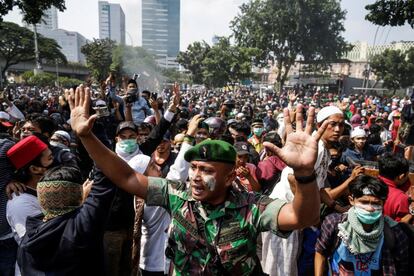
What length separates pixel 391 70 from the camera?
42.4 m

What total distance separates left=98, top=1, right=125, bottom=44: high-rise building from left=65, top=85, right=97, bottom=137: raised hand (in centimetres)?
17930

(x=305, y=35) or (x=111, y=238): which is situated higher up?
(x=305, y=35)

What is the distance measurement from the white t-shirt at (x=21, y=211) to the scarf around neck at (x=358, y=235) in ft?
6.91

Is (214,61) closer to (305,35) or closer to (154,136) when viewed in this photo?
(305,35)

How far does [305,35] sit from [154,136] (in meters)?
42.3

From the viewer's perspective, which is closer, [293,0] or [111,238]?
[111,238]

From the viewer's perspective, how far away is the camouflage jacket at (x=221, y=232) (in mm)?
1758

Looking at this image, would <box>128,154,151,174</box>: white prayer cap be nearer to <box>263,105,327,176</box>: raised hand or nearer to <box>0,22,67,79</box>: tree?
<box>263,105,327,176</box>: raised hand

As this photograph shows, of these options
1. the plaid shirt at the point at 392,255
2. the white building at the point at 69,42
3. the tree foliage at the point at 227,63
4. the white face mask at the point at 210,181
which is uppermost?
the white building at the point at 69,42

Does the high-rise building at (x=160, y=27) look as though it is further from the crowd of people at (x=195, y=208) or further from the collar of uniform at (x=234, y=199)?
the collar of uniform at (x=234, y=199)

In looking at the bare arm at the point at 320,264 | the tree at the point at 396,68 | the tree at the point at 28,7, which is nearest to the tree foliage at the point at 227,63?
the tree at the point at 396,68

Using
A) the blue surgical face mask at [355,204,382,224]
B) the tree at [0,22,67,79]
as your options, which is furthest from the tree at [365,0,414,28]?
the tree at [0,22,67,79]

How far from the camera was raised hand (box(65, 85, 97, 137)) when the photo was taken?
1882mm

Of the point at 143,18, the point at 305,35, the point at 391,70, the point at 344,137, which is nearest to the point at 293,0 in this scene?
the point at 305,35
